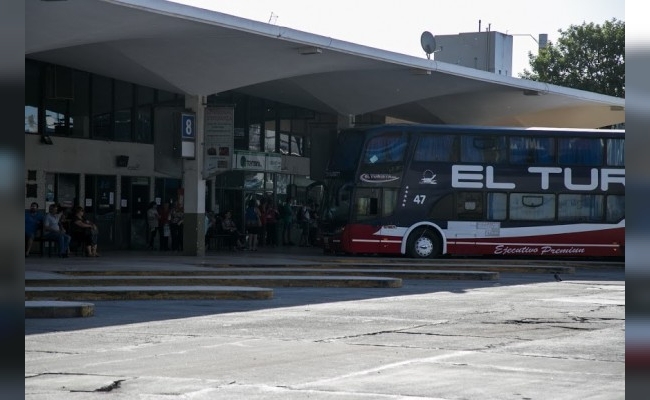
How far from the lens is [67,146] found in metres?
30.6

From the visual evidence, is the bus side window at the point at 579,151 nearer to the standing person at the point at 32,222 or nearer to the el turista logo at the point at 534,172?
Result: the el turista logo at the point at 534,172

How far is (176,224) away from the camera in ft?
107

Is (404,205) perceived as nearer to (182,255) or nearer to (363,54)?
(363,54)

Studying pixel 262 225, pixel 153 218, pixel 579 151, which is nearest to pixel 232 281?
pixel 153 218

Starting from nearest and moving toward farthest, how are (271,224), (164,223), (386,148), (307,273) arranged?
(307,273) < (386,148) < (164,223) < (271,224)

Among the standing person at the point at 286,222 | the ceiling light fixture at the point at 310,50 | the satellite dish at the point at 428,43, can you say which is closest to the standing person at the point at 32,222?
the ceiling light fixture at the point at 310,50

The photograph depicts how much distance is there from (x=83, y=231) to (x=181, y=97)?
7.28 meters

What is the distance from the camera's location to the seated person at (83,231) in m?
28.5

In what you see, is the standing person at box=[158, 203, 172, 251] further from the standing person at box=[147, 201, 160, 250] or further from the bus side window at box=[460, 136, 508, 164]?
the bus side window at box=[460, 136, 508, 164]

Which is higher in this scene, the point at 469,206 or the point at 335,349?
the point at 469,206

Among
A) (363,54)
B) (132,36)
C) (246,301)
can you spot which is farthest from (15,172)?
(363,54)

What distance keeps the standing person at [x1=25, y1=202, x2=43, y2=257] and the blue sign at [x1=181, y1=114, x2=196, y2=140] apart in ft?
14.2

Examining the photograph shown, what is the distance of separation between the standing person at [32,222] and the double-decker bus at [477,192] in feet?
28.8

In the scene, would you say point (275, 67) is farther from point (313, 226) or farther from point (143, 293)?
point (143, 293)
